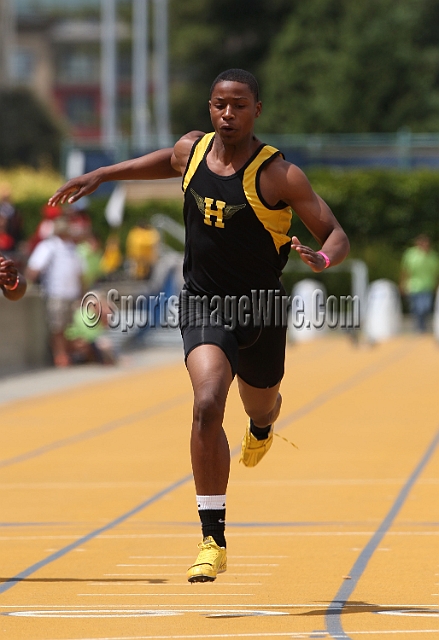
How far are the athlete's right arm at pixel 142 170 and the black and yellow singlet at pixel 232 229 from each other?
218 millimetres

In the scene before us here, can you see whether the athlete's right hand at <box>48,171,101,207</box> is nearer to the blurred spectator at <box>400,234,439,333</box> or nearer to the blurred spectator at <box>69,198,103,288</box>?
the blurred spectator at <box>69,198,103,288</box>

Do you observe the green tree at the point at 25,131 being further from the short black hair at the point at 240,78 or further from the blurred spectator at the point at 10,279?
the short black hair at the point at 240,78

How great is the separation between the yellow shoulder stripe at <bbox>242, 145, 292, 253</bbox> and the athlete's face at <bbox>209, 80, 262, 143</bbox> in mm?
135

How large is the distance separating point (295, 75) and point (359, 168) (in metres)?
26.9

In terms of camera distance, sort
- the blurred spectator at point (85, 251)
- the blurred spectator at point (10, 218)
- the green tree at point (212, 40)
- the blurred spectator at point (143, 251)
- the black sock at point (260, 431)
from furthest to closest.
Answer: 1. the green tree at point (212, 40)
2. the blurred spectator at point (143, 251)
3. the blurred spectator at point (10, 218)
4. the blurred spectator at point (85, 251)
5. the black sock at point (260, 431)

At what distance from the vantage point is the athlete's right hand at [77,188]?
6.85m

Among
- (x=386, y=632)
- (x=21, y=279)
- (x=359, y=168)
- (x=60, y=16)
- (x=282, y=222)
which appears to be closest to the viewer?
(x=386, y=632)

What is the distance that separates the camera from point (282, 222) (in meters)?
6.38

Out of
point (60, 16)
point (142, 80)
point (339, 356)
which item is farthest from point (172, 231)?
point (60, 16)

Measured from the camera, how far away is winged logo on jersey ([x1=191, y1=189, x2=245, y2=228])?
6.24m

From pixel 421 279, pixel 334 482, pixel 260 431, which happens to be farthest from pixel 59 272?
pixel 260 431

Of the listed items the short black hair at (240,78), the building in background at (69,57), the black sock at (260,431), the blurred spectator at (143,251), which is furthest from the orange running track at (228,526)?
the building in background at (69,57)

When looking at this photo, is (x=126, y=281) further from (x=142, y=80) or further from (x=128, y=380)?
(x=142, y=80)

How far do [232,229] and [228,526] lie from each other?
93.6 inches
